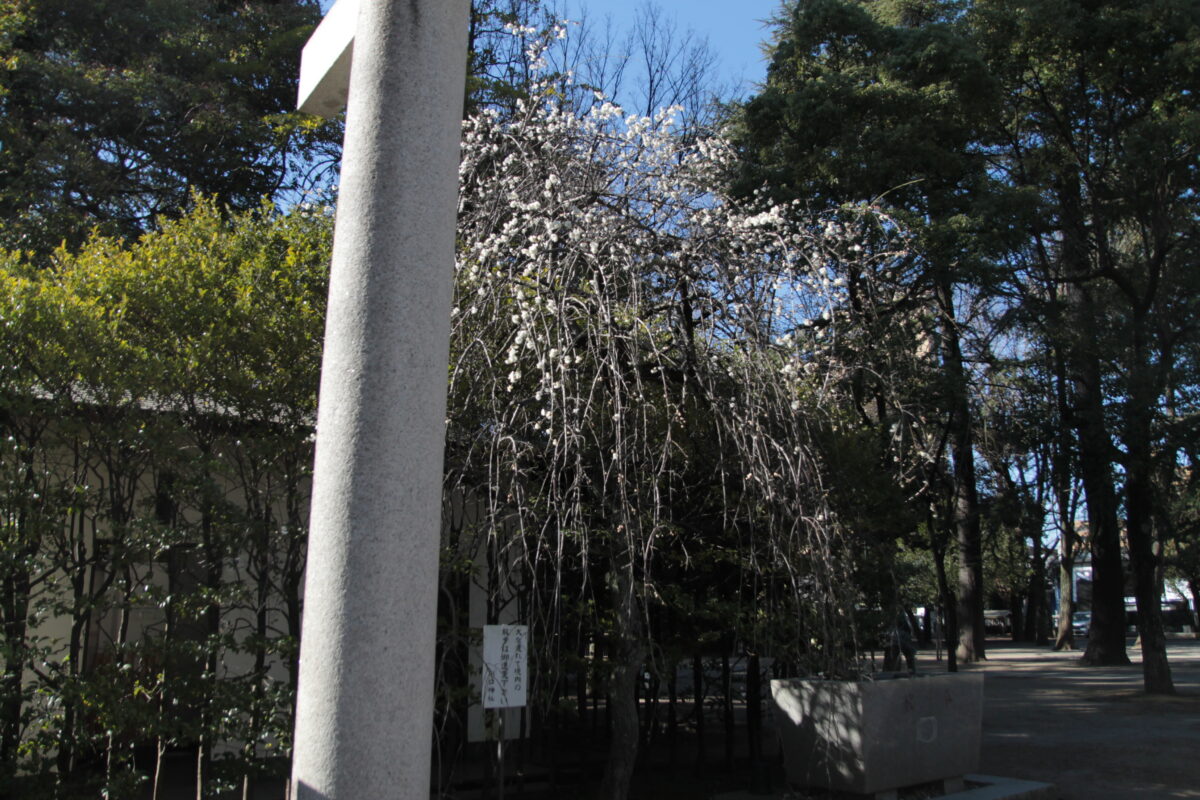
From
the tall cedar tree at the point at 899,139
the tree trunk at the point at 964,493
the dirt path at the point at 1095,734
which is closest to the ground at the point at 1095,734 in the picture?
the dirt path at the point at 1095,734

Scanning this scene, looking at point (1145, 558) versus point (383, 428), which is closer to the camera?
point (383, 428)

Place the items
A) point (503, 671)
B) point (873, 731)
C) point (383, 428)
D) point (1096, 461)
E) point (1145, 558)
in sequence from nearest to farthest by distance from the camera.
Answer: point (383, 428) < point (503, 671) < point (873, 731) < point (1096, 461) < point (1145, 558)

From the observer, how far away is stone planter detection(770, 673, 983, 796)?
7793mm

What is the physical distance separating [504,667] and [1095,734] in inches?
405

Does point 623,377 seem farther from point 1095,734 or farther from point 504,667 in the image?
point 1095,734

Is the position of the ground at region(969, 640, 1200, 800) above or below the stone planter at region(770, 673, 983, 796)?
below

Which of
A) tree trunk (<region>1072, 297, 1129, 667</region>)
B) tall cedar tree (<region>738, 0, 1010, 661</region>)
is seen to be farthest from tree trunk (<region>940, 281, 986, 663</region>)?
tree trunk (<region>1072, 297, 1129, 667</region>)

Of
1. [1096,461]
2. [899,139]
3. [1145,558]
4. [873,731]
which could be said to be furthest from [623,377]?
[1145,558]

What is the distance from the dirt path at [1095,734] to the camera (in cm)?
942

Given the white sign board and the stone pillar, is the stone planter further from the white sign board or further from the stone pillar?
the stone pillar

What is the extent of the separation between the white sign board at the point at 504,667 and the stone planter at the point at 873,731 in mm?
3108

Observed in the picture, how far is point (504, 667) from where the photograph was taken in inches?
222

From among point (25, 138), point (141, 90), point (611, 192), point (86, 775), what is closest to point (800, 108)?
point (611, 192)

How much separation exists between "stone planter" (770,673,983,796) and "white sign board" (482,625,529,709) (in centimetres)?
311
